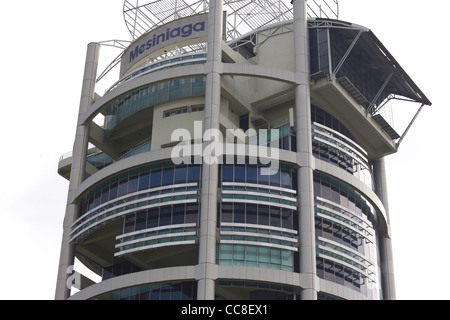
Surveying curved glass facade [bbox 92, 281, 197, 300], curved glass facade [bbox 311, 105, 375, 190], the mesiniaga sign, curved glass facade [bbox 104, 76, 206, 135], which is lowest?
curved glass facade [bbox 92, 281, 197, 300]

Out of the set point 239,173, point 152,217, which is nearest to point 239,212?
point 239,173

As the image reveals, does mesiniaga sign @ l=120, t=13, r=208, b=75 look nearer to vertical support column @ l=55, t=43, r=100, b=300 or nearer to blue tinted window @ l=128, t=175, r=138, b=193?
vertical support column @ l=55, t=43, r=100, b=300

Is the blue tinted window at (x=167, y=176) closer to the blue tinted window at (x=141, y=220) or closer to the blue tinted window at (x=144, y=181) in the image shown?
the blue tinted window at (x=144, y=181)

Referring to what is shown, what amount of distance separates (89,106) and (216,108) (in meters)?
20.3

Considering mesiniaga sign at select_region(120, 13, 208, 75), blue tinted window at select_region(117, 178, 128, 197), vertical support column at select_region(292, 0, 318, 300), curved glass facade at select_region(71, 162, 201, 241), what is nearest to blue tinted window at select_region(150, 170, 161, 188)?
curved glass facade at select_region(71, 162, 201, 241)

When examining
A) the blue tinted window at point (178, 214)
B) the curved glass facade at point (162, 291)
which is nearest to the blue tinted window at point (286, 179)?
the blue tinted window at point (178, 214)

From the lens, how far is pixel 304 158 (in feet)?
259

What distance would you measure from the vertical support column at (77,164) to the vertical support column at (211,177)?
59.2 ft

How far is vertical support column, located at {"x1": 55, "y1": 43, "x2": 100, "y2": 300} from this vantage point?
8225 cm

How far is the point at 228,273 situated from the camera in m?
71.2

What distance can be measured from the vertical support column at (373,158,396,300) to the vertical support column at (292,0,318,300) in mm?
17762

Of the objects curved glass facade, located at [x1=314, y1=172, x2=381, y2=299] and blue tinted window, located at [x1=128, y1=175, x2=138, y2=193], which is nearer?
curved glass facade, located at [x1=314, y1=172, x2=381, y2=299]

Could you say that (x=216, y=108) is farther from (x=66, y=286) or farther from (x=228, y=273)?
(x=66, y=286)

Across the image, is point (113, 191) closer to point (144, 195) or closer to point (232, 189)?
point (144, 195)
